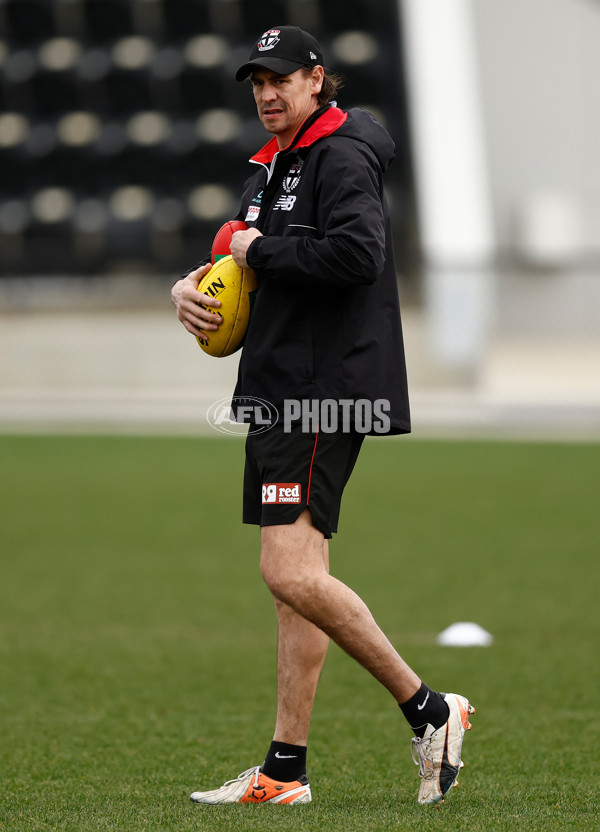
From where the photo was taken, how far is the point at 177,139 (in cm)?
2630

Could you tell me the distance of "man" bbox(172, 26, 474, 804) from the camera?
3.38 metres

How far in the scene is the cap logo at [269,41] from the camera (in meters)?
3.47

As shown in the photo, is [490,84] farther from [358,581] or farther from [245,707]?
[245,707]

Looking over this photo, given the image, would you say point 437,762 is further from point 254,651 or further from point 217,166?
point 217,166

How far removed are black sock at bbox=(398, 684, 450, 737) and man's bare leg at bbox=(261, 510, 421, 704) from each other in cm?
2

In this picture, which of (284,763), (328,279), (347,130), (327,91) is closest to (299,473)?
(328,279)

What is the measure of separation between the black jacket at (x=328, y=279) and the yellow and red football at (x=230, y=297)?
0.07 m

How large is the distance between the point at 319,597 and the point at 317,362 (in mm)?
612

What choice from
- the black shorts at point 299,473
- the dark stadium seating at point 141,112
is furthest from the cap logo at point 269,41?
the dark stadium seating at point 141,112

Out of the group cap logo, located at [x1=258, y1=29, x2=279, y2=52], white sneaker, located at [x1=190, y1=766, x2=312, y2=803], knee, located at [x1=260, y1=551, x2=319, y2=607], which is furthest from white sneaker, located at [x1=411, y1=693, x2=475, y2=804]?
cap logo, located at [x1=258, y1=29, x2=279, y2=52]

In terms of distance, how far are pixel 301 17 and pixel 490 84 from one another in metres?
5.51

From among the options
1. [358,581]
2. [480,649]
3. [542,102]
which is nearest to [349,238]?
[480,649]

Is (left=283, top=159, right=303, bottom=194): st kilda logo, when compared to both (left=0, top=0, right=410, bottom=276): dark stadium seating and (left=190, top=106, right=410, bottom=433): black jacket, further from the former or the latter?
(left=0, top=0, right=410, bottom=276): dark stadium seating

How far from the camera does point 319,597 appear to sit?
3.39m
